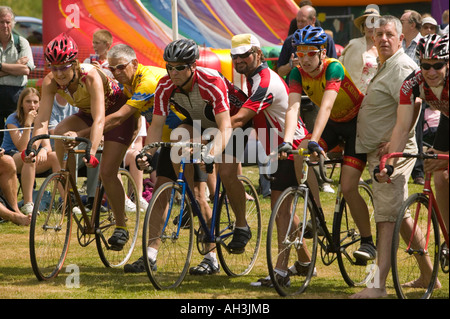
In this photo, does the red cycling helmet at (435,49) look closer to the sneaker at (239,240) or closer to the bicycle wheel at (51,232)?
the sneaker at (239,240)

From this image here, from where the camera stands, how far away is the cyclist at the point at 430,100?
5375 mm

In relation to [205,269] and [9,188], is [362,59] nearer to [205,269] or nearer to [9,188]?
[205,269]

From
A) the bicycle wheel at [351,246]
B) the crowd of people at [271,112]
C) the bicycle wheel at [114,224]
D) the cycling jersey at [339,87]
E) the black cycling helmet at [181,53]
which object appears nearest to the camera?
the crowd of people at [271,112]

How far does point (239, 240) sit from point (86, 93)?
6.19 feet

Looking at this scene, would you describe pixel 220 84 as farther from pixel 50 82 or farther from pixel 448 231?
pixel 448 231

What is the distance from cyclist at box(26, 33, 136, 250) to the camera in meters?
6.82

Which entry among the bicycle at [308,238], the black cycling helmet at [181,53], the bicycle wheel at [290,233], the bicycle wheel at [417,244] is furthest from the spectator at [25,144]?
the bicycle wheel at [417,244]

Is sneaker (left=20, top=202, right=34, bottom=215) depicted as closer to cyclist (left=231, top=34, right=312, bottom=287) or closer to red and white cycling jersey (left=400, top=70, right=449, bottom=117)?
cyclist (left=231, top=34, right=312, bottom=287)

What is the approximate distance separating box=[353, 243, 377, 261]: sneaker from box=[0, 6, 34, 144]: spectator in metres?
6.64

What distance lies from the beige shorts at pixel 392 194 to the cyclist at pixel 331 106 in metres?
0.23

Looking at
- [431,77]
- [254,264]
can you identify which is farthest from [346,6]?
[431,77]

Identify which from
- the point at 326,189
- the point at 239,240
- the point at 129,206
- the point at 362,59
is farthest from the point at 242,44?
the point at 326,189

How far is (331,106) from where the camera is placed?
6078mm

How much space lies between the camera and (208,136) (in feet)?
21.9
